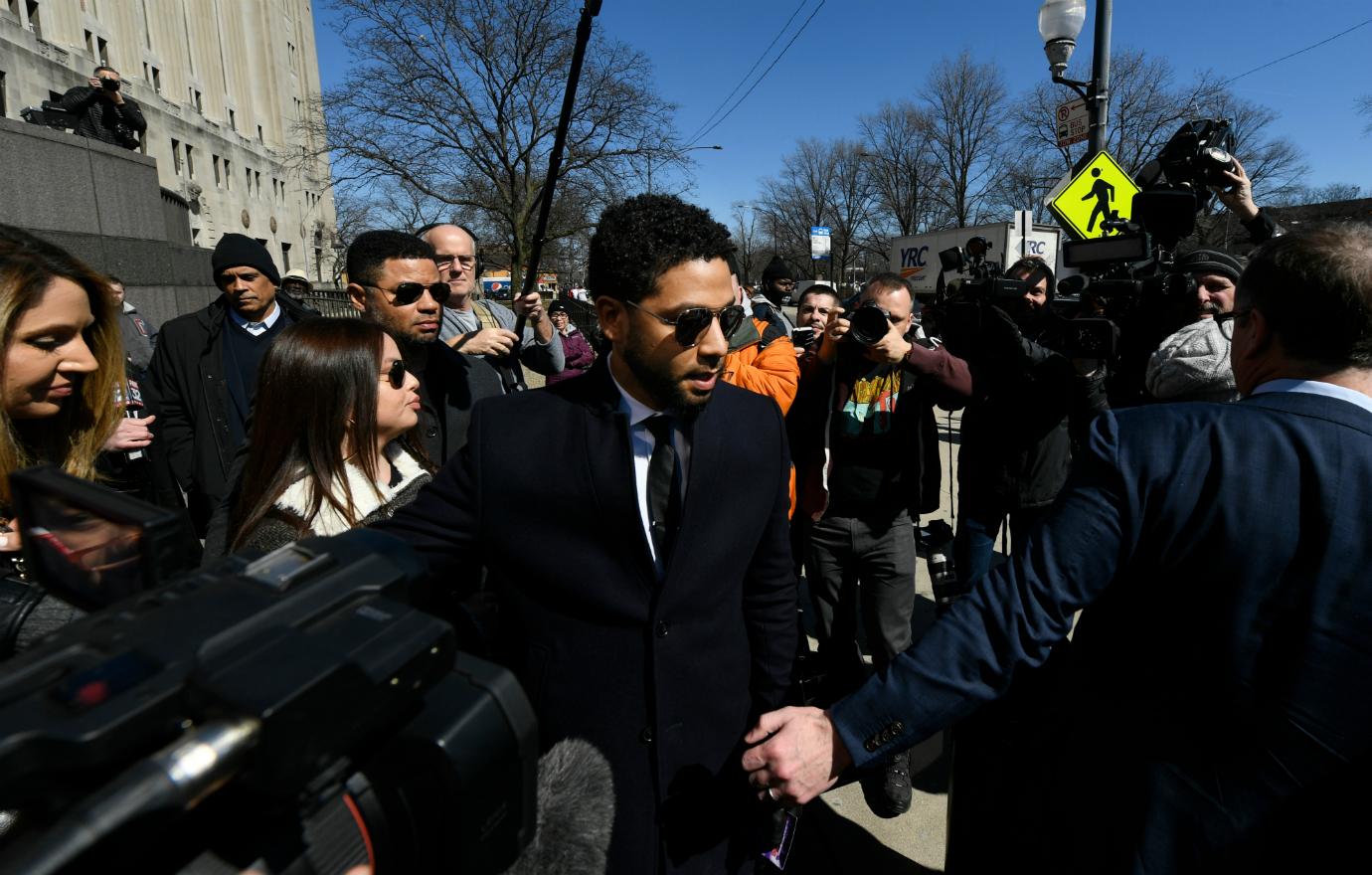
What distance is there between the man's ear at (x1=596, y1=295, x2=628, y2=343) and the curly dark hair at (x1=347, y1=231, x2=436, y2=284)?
1480 mm

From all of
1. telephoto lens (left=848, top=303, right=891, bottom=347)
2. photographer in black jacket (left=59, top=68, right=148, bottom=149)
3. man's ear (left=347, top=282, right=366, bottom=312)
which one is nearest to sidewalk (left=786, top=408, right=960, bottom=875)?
telephoto lens (left=848, top=303, right=891, bottom=347)

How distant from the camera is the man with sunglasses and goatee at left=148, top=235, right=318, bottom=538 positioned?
3.80 meters

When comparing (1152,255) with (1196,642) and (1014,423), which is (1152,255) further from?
(1196,642)

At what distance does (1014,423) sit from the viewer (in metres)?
3.82

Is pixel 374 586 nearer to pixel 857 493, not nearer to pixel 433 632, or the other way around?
pixel 433 632

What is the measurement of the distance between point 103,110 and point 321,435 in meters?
11.9

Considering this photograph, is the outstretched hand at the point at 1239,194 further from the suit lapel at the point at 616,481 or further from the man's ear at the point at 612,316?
the suit lapel at the point at 616,481

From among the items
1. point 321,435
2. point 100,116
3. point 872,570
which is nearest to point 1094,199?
point 872,570

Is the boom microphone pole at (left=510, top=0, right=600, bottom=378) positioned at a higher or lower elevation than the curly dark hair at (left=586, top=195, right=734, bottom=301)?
higher

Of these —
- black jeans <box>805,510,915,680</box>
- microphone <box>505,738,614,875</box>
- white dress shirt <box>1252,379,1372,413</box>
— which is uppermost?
white dress shirt <box>1252,379,1372,413</box>

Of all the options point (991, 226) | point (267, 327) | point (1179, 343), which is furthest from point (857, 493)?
point (991, 226)

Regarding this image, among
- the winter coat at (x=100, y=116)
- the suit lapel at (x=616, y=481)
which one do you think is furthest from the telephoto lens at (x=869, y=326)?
the winter coat at (x=100, y=116)

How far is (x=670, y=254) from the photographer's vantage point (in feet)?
5.95

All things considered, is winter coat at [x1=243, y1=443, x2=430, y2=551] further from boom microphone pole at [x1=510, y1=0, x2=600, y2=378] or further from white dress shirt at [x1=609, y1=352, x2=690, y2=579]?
boom microphone pole at [x1=510, y1=0, x2=600, y2=378]
